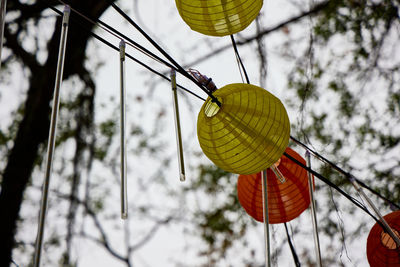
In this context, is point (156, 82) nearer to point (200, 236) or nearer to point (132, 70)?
point (132, 70)

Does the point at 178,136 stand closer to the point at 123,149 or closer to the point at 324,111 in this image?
the point at 123,149

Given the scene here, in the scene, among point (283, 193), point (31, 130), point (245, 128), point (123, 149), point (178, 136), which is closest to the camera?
point (123, 149)

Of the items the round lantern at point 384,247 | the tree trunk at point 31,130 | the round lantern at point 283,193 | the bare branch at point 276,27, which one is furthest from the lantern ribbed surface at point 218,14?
the bare branch at point 276,27

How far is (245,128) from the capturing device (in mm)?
1189

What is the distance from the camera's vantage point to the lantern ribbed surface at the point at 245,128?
1.19 metres

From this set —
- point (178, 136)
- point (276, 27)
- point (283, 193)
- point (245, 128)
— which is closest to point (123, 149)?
point (178, 136)

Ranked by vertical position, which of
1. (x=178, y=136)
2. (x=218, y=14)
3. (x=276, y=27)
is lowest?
(x=178, y=136)

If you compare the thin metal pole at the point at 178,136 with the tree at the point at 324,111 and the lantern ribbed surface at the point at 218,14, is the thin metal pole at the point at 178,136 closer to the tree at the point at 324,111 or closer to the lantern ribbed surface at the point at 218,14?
the lantern ribbed surface at the point at 218,14

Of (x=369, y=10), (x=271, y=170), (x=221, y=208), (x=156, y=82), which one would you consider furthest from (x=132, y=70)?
(x=271, y=170)

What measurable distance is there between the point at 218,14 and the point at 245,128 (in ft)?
1.30

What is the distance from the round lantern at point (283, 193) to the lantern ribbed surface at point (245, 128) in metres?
0.50

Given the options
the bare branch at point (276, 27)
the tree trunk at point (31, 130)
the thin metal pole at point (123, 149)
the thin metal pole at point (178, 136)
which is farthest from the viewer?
the bare branch at point (276, 27)

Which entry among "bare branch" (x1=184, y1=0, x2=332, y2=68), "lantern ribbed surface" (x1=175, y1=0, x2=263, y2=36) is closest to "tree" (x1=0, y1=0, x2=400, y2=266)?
"bare branch" (x1=184, y1=0, x2=332, y2=68)

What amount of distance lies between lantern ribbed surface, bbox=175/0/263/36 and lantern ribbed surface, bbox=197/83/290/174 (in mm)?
227
